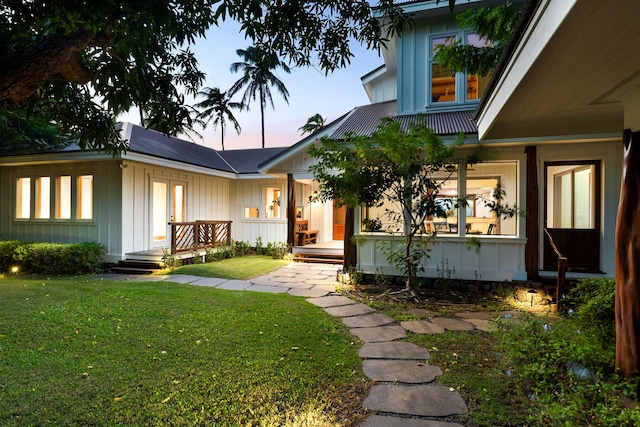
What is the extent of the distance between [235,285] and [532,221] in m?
5.84

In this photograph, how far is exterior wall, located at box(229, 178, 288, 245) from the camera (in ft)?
38.0

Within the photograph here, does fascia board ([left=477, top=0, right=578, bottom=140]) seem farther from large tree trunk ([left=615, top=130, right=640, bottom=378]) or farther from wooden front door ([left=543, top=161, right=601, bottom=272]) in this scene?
wooden front door ([left=543, top=161, right=601, bottom=272])

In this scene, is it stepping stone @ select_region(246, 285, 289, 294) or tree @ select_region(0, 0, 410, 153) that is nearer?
tree @ select_region(0, 0, 410, 153)

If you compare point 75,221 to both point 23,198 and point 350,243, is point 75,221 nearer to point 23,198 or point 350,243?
point 23,198

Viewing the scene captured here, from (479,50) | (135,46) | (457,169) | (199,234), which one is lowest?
(199,234)

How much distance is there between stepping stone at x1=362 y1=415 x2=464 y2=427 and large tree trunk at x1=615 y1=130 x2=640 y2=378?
1.41 m

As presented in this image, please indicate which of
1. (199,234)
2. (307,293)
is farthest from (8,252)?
(307,293)

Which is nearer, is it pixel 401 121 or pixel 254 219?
pixel 401 121

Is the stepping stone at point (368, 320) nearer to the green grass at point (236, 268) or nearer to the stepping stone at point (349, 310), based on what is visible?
the stepping stone at point (349, 310)

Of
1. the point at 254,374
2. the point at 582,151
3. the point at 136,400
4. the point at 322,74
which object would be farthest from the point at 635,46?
the point at 582,151

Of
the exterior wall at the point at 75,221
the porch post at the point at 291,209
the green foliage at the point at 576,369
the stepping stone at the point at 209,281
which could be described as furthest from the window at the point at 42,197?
the green foliage at the point at 576,369

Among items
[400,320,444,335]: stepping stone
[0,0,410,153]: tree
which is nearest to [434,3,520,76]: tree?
[0,0,410,153]: tree

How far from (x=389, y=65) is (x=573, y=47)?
9631mm

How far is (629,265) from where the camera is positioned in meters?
2.44
